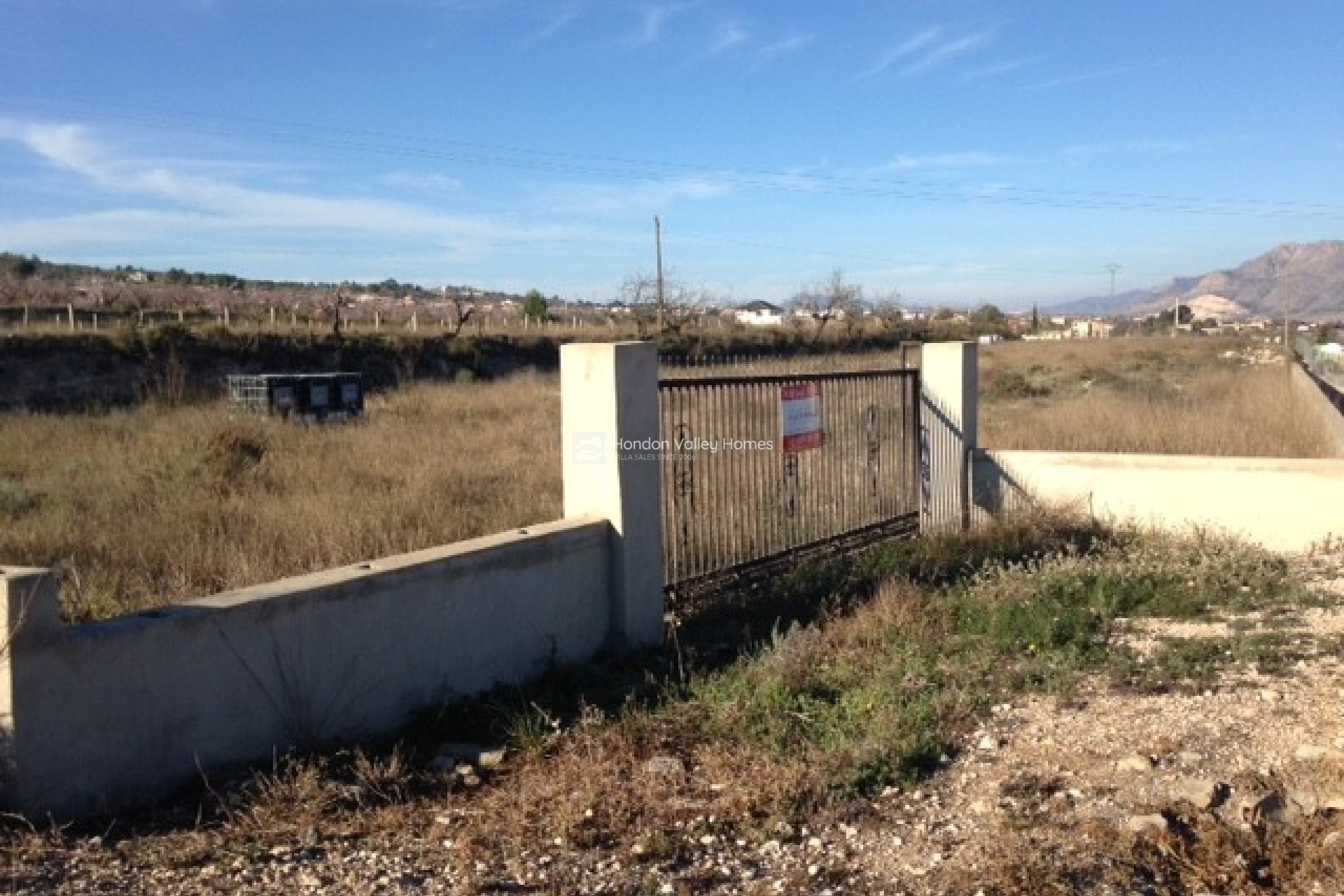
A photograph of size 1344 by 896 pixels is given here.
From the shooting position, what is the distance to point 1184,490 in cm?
1095

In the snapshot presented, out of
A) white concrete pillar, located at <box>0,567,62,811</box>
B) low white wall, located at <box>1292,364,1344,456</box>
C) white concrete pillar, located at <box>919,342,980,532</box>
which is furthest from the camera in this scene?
low white wall, located at <box>1292,364,1344,456</box>

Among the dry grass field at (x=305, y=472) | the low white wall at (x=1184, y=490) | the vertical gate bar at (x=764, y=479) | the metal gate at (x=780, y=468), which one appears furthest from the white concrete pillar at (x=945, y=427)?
the vertical gate bar at (x=764, y=479)

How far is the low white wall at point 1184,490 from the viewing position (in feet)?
34.3

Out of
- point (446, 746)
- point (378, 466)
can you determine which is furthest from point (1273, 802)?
point (378, 466)

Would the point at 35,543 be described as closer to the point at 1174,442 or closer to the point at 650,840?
the point at 650,840

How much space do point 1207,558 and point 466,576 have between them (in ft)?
20.1

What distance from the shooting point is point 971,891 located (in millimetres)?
4000

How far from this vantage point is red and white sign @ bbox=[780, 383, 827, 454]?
9.22 m

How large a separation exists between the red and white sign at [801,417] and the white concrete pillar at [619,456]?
1.77 meters

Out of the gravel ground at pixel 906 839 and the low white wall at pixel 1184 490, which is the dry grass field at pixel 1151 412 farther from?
the gravel ground at pixel 906 839

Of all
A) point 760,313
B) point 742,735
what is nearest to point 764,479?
point 742,735

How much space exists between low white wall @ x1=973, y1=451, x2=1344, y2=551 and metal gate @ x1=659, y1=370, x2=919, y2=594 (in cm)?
130

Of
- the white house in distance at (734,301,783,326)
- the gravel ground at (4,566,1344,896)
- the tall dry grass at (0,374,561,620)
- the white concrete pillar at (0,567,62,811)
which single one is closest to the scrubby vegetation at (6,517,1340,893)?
the gravel ground at (4,566,1344,896)

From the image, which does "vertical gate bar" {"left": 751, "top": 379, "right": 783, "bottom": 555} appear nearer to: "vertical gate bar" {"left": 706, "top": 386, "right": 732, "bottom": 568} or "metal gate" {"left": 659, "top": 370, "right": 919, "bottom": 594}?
"metal gate" {"left": 659, "top": 370, "right": 919, "bottom": 594}
